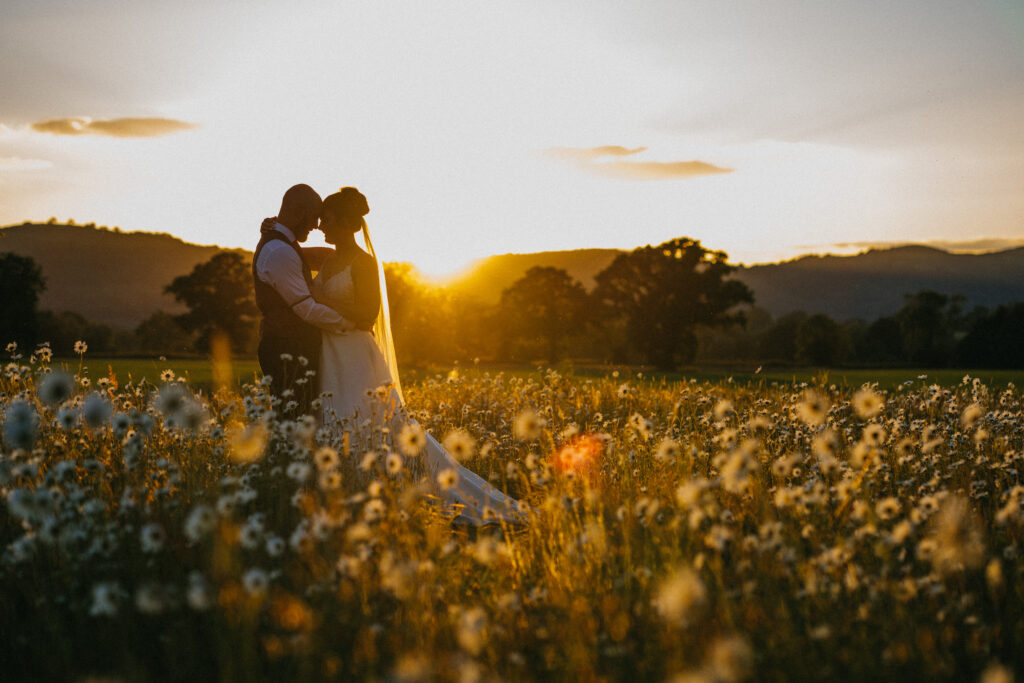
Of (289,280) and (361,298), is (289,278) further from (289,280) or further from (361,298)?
(361,298)

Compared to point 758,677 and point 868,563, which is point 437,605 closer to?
point 758,677

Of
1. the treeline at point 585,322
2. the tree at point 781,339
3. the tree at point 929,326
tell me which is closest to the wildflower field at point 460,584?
the treeline at point 585,322

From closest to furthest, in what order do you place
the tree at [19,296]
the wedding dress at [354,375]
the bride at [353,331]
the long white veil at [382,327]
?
1. the wedding dress at [354,375]
2. the bride at [353,331]
3. the long white veil at [382,327]
4. the tree at [19,296]

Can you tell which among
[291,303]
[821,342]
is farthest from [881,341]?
[291,303]

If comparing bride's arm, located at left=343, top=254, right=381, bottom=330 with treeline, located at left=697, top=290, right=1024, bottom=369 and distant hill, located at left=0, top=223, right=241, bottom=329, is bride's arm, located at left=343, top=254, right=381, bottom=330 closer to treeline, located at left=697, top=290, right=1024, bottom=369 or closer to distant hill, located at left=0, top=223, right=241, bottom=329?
treeline, located at left=697, top=290, right=1024, bottom=369

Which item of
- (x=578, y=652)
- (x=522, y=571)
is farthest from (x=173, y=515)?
(x=578, y=652)

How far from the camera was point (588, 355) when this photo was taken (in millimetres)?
72125

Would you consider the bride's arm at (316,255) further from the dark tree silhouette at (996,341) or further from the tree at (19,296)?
the dark tree silhouette at (996,341)

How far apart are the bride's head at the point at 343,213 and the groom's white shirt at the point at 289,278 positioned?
534 millimetres

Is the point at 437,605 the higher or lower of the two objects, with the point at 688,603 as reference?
lower

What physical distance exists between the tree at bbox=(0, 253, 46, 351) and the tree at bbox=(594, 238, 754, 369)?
4913 centimetres

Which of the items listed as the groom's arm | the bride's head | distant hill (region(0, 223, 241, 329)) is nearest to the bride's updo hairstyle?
the bride's head

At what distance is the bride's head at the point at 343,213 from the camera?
720cm

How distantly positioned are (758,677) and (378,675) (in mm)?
1773
